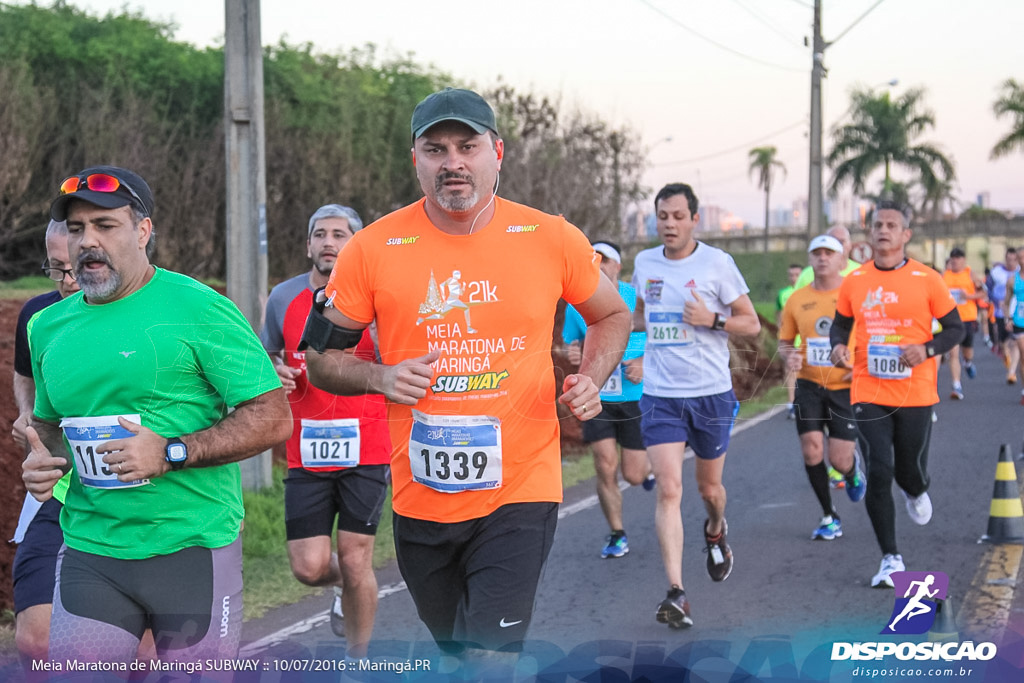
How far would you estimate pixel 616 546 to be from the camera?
7922 mm

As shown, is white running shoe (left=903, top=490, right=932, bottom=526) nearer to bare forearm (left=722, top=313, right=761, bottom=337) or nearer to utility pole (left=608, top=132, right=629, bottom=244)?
bare forearm (left=722, top=313, right=761, bottom=337)

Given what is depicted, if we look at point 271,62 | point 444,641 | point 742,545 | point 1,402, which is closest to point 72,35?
point 271,62

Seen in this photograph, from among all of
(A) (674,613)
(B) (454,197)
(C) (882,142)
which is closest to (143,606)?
(B) (454,197)

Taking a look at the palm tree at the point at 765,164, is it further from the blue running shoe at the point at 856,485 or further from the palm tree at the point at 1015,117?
the blue running shoe at the point at 856,485

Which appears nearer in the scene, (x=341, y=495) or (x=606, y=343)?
(x=606, y=343)

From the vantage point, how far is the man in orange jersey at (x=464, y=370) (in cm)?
377

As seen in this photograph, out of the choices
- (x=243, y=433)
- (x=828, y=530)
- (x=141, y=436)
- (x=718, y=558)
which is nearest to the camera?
(x=141, y=436)

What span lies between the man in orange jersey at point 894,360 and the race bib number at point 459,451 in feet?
12.8

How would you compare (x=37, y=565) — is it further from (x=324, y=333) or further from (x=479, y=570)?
(x=479, y=570)

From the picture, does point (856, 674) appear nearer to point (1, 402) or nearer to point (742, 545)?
point (742, 545)

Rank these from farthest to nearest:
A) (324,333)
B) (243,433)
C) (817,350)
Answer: (817,350) < (324,333) < (243,433)

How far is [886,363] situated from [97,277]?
516 centimetres

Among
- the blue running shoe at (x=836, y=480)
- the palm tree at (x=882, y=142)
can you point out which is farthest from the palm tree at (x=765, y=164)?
the blue running shoe at (x=836, y=480)

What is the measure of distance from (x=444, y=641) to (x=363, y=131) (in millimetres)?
21735
